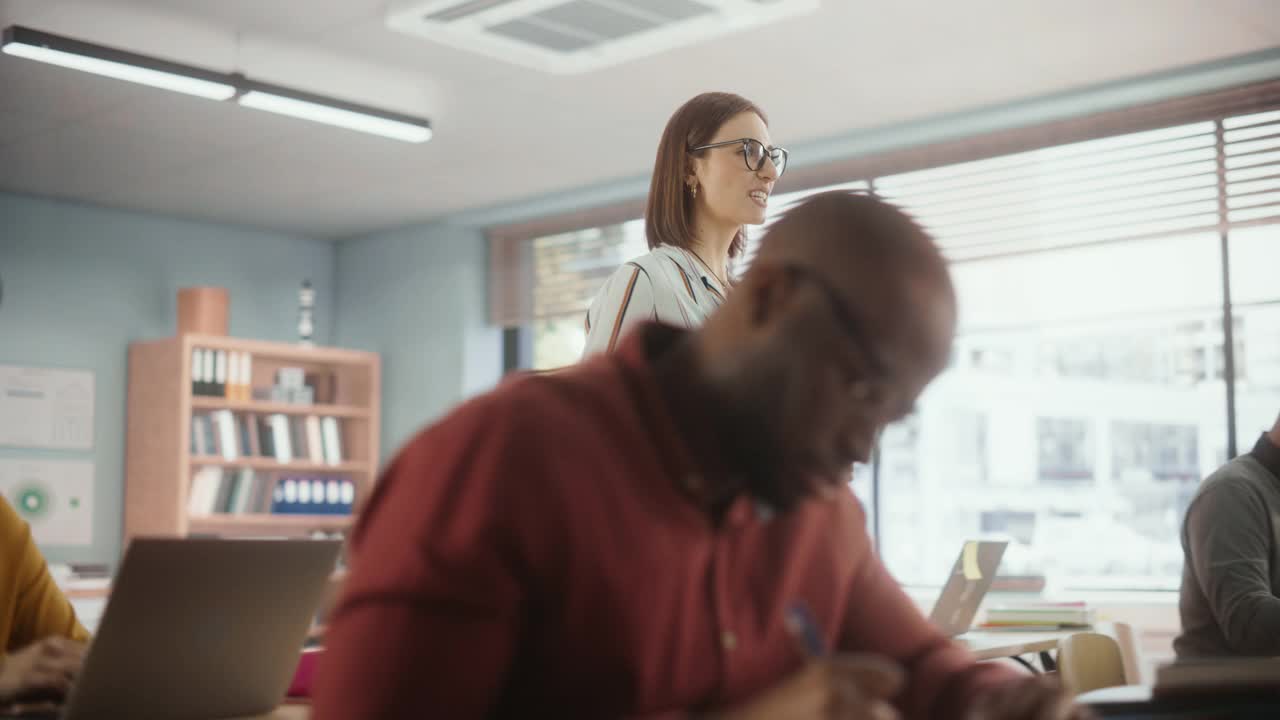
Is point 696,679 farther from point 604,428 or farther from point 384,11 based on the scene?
point 384,11

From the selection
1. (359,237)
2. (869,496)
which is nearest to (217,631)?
(869,496)

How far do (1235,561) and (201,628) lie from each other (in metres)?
2.50

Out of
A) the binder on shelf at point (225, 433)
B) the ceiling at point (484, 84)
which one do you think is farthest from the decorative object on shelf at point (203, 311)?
the ceiling at point (484, 84)

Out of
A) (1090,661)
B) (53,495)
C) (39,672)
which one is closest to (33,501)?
(53,495)

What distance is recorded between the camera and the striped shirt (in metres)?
2.17

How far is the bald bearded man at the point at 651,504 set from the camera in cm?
78

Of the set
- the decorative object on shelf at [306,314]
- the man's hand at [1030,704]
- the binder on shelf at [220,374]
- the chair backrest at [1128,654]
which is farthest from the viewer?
the decorative object on shelf at [306,314]

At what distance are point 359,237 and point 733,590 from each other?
299 inches

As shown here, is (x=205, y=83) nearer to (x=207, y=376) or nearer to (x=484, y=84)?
(x=484, y=84)

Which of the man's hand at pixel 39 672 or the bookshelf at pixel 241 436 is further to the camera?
the bookshelf at pixel 241 436

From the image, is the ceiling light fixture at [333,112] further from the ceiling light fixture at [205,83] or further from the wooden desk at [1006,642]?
the wooden desk at [1006,642]

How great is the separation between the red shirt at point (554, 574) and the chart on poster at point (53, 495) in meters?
6.73

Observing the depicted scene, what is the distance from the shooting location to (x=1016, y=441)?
618 centimetres

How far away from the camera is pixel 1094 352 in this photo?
236 inches
